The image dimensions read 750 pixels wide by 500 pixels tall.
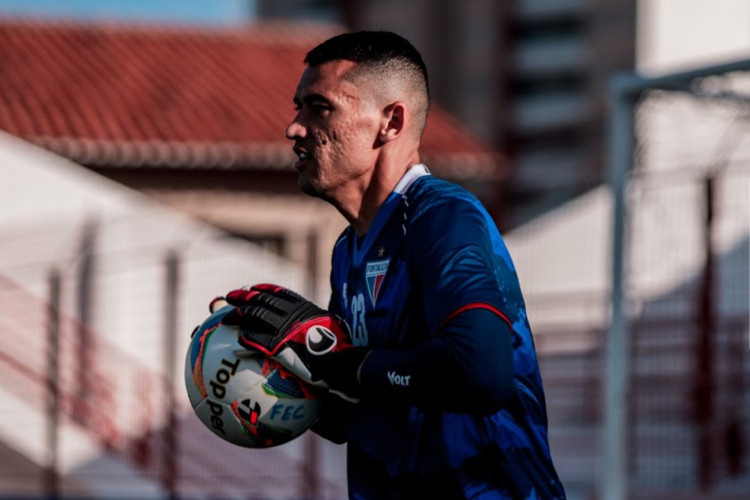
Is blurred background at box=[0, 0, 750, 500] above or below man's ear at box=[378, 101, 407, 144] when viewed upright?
below

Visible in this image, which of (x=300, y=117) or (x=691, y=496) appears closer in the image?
(x=300, y=117)

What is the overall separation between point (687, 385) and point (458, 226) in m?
8.03

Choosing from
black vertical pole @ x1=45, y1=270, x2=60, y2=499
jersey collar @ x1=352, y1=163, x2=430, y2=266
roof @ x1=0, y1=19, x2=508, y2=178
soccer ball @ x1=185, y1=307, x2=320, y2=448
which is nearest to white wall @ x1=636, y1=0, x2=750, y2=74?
roof @ x1=0, y1=19, x2=508, y2=178

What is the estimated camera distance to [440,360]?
3.00 m

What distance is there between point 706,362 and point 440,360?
7778mm

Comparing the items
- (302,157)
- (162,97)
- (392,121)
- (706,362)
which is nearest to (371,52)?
(392,121)

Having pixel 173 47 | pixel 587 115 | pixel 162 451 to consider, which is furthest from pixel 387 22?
pixel 162 451

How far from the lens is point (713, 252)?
10289mm

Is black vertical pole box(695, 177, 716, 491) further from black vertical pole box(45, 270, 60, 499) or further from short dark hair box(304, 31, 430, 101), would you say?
short dark hair box(304, 31, 430, 101)

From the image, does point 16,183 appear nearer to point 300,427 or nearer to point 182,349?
point 182,349

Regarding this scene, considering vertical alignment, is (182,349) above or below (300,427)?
below

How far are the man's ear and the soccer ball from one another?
0.61 meters

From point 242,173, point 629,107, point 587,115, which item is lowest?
point 587,115

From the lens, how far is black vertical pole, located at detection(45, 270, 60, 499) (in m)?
11.7
